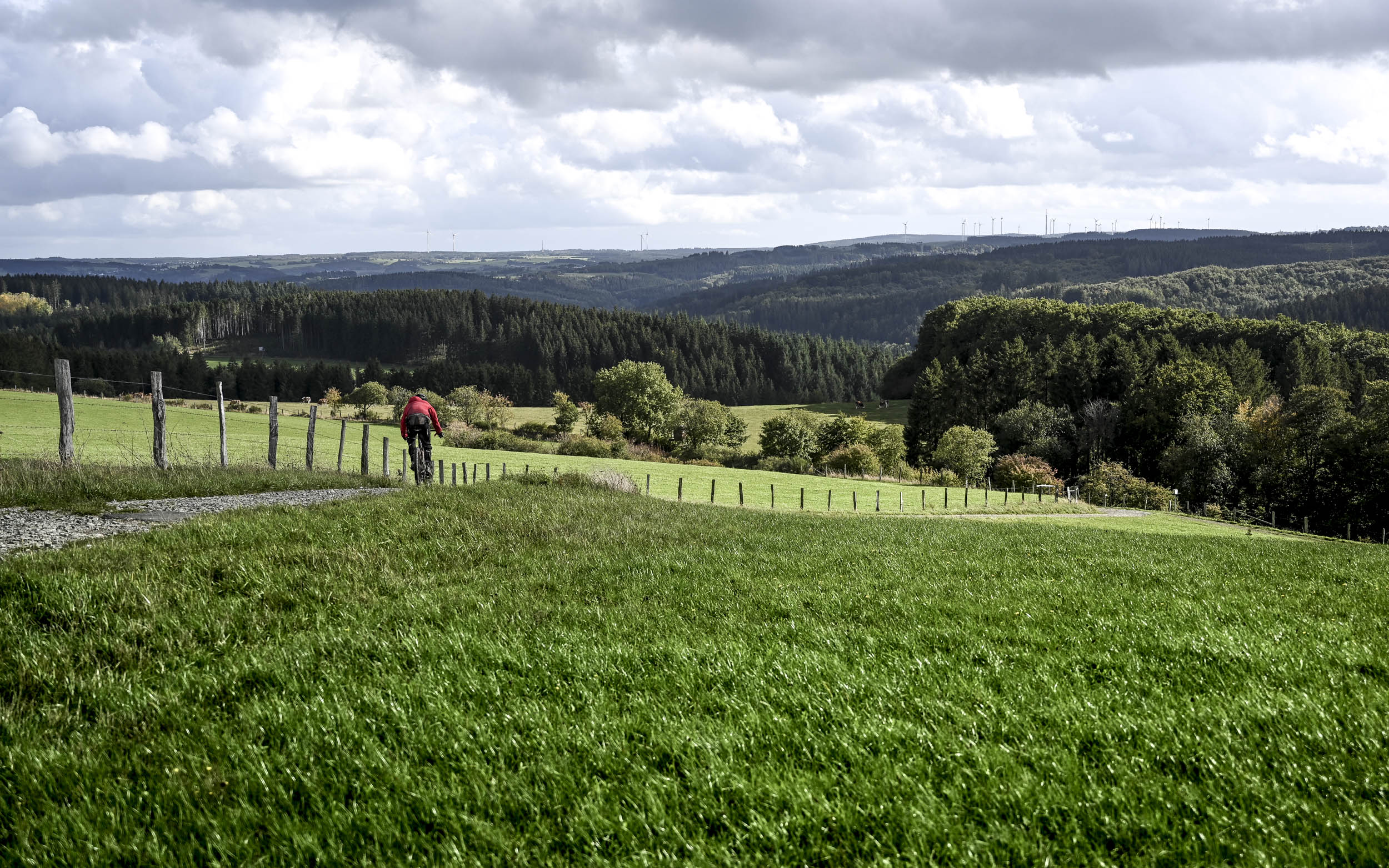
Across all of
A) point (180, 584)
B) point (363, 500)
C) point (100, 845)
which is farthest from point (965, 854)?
point (363, 500)

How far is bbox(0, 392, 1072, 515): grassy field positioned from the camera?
44.4 metres

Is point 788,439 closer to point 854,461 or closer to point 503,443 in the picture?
point 854,461

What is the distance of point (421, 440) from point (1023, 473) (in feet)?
212

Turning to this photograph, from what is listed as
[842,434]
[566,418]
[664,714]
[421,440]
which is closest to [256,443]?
[421,440]

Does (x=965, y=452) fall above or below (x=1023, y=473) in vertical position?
above

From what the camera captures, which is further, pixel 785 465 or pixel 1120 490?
pixel 785 465

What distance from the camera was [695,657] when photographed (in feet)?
24.1

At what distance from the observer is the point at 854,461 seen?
79938 mm

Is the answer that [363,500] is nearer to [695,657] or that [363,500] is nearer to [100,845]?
[695,657]

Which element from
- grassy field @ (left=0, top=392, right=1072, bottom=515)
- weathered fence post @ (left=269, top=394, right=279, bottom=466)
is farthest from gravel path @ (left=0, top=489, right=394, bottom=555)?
grassy field @ (left=0, top=392, right=1072, bottom=515)

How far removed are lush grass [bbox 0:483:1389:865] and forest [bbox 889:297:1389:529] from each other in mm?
69549

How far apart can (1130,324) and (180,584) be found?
11712 cm

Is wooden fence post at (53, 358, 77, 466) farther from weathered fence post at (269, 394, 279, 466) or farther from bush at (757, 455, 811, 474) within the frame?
bush at (757, 455, 811, 474)

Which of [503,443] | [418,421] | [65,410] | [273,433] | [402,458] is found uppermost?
[65,410]
